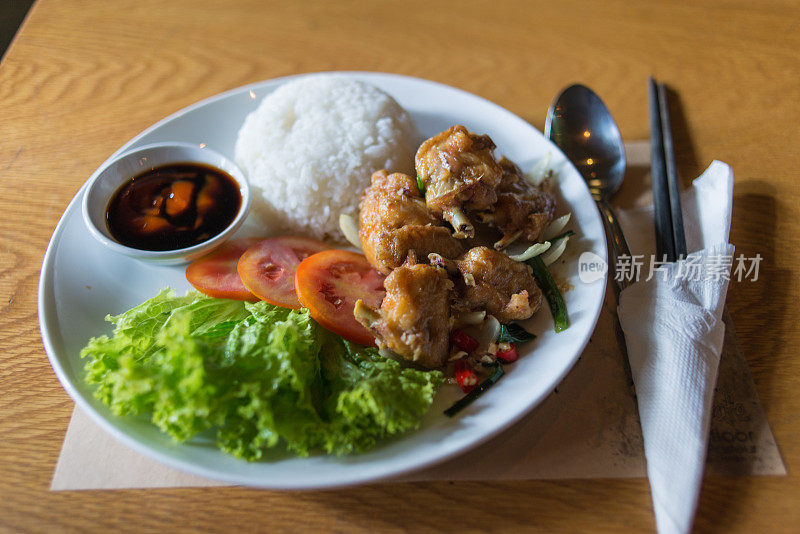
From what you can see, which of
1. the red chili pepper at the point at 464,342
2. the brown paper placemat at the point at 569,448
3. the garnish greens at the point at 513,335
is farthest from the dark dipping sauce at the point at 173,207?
the garnish greens at the point at 513,335

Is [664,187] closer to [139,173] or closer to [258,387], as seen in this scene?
[258,387]

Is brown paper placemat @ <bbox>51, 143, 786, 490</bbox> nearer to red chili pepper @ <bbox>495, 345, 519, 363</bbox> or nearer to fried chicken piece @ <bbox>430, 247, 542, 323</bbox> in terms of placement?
red chili pepper @ <bbox>495, 345, 519, 363</bbox>

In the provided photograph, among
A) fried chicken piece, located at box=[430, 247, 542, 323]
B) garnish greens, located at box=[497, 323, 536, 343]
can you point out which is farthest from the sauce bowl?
garnish greens, located at box=[497, 323, 536, 343]

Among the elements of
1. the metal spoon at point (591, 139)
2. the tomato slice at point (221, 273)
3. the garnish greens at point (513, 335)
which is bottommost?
the tomato slice at point (221, 273)

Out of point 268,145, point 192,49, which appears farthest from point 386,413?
point 192,49

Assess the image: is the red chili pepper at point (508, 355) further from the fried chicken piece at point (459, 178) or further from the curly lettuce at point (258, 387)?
the fried chicken piece at point (459, 178)

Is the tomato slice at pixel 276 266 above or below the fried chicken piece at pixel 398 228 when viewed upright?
below

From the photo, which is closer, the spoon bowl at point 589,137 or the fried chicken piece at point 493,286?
the fried chicken piece at point 493,286

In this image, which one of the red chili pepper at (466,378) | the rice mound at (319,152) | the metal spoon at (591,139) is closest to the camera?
the red chili pepper at (466,378)
